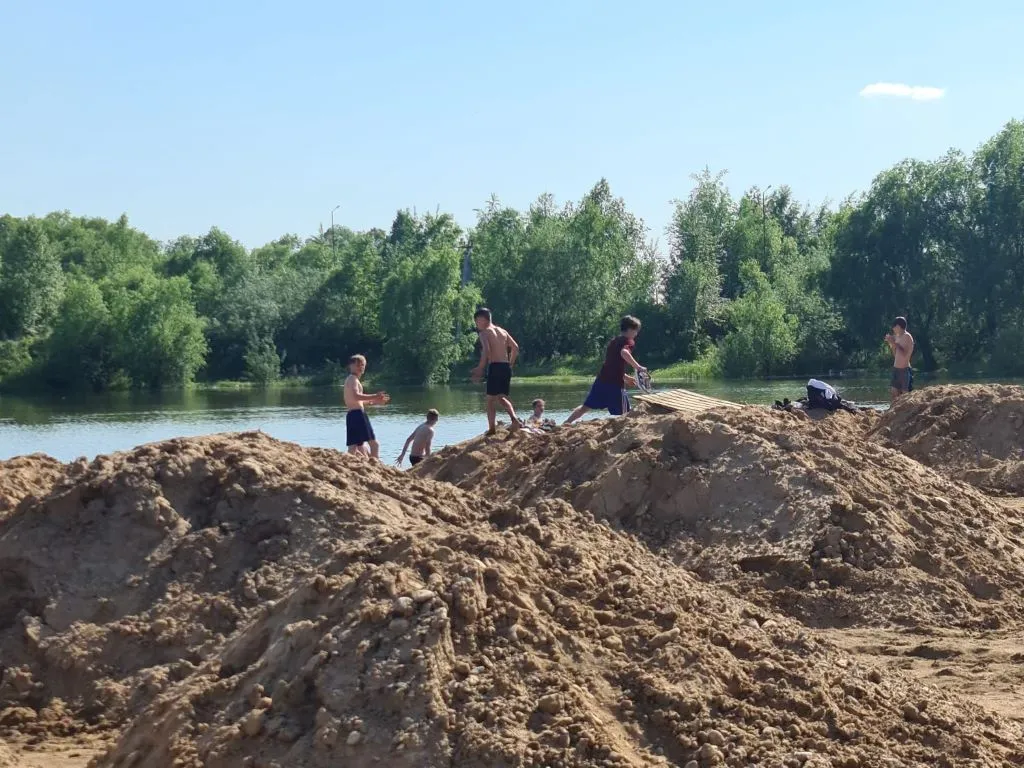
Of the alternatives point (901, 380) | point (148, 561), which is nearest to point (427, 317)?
point (901, 380)

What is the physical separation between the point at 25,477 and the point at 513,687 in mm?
6680

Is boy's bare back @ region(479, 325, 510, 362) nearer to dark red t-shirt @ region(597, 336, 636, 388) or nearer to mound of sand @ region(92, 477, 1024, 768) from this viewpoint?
dark red t-shirt @ region(597, 336, 636, 388)

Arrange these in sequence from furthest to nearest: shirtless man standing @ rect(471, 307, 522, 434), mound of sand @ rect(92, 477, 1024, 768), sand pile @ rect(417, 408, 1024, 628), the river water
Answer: the river water < shirtless man standing @ rect(471, 307, 522, 434) < sand pile @ rect(417, 408, 1024, 628) < mound of sand @ rect(92, 477, 1024, 768)

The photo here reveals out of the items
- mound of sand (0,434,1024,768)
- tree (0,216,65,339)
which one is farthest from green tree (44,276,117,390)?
mound of sand (0,434,1024,768)

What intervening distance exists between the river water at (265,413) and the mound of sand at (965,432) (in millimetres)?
9199

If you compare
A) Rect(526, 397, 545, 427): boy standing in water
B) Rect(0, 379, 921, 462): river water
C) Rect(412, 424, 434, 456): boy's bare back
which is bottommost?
Rect(0, 379, 921, 462): river water

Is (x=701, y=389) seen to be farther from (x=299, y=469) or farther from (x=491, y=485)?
(x=299, y=469)

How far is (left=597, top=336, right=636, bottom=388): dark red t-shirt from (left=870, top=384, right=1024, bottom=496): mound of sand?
382 cm

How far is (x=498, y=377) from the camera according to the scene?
1526 cm

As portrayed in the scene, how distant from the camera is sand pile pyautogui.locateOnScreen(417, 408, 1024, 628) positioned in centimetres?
945

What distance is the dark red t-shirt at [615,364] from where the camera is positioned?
15578 mm

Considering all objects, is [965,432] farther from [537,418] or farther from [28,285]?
[28,285]

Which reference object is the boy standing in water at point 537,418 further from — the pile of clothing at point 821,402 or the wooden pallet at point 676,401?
the pile of clothing at point 821,402

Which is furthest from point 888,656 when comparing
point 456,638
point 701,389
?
point 701,389
